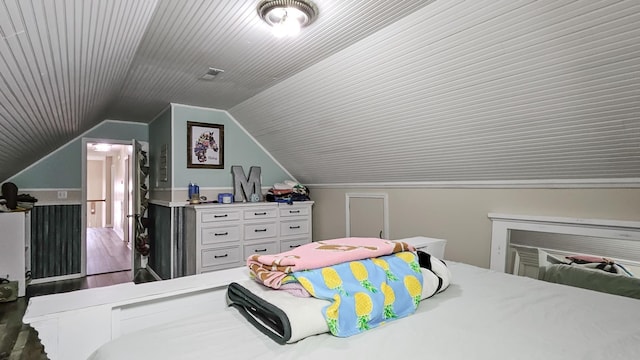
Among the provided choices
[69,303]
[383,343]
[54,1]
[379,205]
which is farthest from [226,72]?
[383,343]

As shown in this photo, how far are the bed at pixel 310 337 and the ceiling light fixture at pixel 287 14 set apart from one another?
4.46ft

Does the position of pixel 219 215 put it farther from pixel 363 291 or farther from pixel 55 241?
pixel 363 291

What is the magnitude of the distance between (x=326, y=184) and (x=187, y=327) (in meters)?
3.46

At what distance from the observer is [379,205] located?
12.0 feet

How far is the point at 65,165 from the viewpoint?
445 cm

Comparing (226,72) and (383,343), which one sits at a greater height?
(226,72)

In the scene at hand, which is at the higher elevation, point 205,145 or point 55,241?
point 205,145

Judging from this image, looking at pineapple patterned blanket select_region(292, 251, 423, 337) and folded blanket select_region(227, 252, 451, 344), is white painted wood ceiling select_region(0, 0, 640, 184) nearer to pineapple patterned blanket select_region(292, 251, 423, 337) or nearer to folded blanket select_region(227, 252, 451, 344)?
folded blanket select_region(227, 252, 451, 344)

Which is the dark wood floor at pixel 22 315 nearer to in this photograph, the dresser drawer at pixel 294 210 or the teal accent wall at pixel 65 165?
the teal accent wall at pixel 65 165

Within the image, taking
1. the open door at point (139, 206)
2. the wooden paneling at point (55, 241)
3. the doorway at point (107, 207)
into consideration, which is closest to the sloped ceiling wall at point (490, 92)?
the open door at point (139, 206)

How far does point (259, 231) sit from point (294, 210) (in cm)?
56

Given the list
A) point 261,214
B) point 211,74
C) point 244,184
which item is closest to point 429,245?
point 211,74

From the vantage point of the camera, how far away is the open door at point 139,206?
4.19m

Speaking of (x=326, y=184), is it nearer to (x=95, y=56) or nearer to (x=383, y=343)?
(x=95, y=56)
